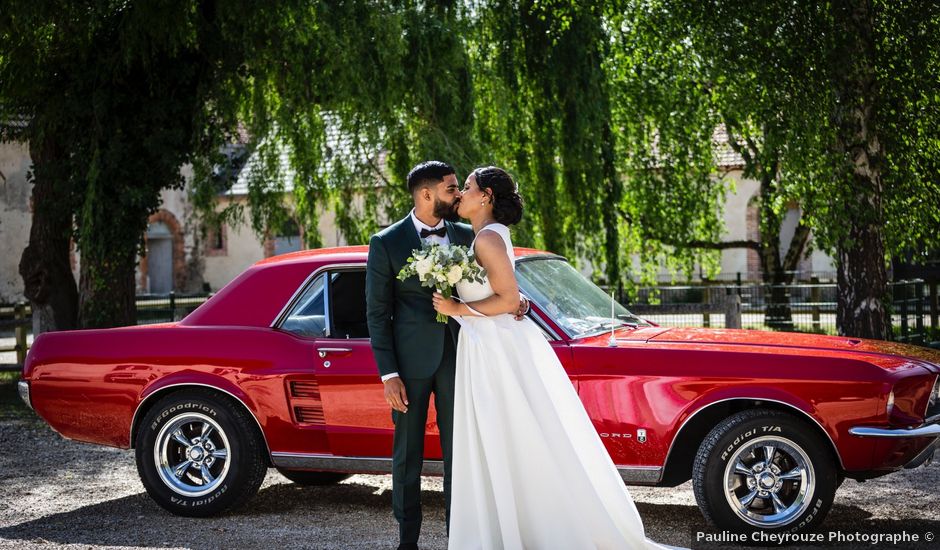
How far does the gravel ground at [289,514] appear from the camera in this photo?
20.5 ft

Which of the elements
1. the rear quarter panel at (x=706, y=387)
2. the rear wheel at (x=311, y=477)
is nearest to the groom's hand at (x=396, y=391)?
the rear quarter panel at (x=706, y=387)

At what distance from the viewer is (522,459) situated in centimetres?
543

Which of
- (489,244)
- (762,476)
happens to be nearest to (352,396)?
(489,244)

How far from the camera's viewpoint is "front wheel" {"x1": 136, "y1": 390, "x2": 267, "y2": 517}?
679 cm

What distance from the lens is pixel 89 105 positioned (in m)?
14.0

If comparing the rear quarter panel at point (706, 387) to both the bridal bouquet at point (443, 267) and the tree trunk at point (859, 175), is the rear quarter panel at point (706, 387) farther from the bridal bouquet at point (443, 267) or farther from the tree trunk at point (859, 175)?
the tree trunk at point (859, 175)

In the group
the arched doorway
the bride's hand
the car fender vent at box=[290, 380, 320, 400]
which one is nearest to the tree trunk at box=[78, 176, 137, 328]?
the car fender vent at box=[290, 380, 320, 400]

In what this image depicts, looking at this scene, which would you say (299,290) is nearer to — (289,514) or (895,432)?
(289,514)

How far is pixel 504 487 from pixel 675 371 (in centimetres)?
127

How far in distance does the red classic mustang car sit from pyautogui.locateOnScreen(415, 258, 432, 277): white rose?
1.29 m

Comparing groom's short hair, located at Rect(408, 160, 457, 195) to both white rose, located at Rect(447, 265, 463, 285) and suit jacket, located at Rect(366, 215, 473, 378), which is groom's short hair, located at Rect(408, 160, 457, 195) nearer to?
suit jacket, located at Rect(366, 215, 473, 378)

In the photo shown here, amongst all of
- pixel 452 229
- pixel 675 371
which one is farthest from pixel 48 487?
pixel 675 371

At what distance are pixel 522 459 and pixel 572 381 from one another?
0.86 m

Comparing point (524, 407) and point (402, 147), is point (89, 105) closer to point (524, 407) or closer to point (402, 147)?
point (402, 147)
